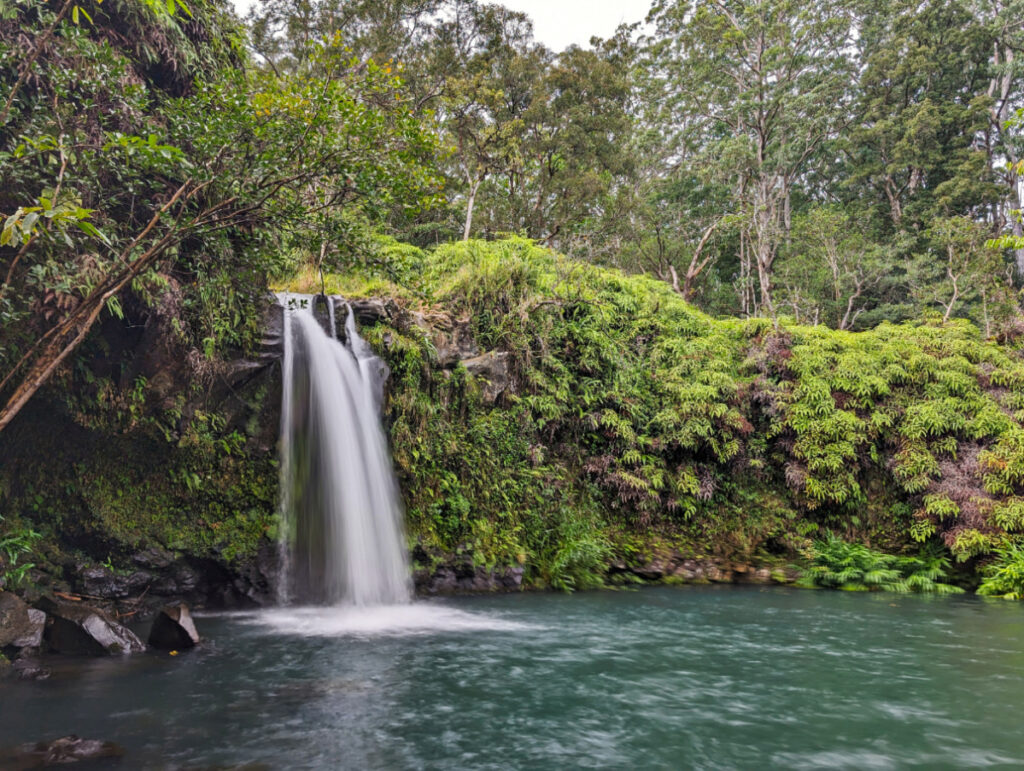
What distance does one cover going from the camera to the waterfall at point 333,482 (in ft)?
27.1

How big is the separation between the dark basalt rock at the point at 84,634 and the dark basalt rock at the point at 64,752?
2.00 metres

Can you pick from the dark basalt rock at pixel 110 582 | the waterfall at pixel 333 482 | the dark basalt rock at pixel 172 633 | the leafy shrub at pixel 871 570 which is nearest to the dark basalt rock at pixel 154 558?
the dark basalt rock at pixel 110 582

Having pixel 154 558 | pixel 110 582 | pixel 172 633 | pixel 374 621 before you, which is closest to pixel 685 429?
pixel 374 621

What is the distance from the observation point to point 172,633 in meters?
5.80

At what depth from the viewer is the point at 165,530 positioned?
774cm

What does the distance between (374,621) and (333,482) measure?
2.16 meters

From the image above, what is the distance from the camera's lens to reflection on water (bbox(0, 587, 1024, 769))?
3.81 metres

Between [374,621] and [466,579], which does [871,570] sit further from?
[374,621]

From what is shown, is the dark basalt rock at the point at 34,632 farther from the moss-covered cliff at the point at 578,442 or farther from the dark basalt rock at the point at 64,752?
the dark basalt rock at the point at 64,752

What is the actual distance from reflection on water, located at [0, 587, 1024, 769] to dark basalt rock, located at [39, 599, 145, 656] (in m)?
0.27

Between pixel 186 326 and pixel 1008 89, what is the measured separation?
31.8 metres

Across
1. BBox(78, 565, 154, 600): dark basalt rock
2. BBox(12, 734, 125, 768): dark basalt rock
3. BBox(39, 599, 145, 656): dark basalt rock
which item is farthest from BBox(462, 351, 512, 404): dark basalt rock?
BBox(12, 734, 125, 768): dark basalt rock

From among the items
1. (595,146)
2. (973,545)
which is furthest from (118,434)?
(595,146)

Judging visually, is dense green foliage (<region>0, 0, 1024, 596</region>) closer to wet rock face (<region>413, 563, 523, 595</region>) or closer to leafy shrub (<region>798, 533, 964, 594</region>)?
leafy shrub (<region>798, 533, 964, 594</region>)
